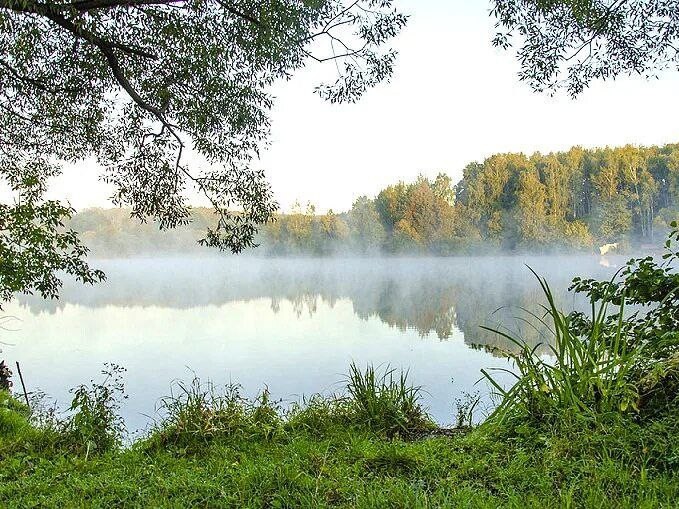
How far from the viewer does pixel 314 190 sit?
29.0 meters

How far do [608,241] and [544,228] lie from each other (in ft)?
10.9

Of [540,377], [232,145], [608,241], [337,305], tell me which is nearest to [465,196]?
[608,241]

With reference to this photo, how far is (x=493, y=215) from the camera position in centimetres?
3180

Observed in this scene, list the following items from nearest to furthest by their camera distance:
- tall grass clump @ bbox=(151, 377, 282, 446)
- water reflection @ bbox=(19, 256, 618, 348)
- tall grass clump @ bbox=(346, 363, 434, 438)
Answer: tall grass clump @ bbox=(151, 377, 282, 446) → tall grass clump @ bbox=(346, 363, 434, 438) → water reflection @ bbox=(19, 256, 618, 348)

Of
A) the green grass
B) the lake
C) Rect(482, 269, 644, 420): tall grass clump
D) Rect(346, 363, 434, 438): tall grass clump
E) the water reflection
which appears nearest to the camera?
the green grass

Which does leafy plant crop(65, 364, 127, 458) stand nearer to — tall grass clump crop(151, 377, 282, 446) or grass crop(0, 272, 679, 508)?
grass crop(0, 272, 679, 508)

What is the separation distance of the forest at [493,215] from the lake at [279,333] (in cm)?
214

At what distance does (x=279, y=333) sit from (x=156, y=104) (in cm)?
907

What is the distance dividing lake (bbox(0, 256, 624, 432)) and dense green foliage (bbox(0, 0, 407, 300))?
2397 mm

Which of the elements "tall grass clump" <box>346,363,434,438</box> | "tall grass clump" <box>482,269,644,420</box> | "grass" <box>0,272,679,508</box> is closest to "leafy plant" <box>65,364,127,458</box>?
"grass" <box>0,272,679,508</box>

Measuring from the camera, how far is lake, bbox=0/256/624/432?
356 inches

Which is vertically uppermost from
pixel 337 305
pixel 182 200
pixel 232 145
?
pixel 232 145

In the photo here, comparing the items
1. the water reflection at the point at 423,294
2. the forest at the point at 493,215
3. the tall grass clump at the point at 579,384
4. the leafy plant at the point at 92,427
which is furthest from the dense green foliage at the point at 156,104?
the forest at the point at 493,215

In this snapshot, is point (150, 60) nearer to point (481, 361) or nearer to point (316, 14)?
point (316, 14)
